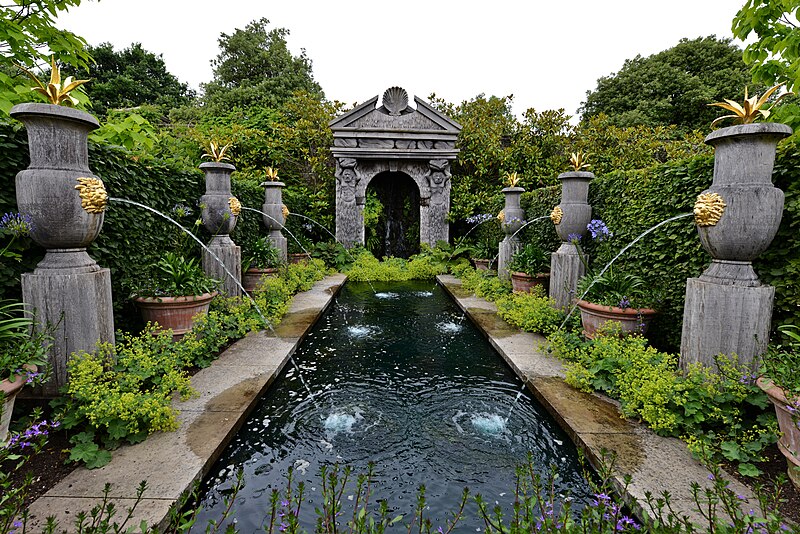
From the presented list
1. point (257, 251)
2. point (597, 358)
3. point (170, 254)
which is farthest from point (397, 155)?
point (597, 358)

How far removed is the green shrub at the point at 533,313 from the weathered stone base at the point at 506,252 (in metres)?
1.77

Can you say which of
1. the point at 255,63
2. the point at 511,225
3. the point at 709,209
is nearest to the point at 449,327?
the point at 511,225

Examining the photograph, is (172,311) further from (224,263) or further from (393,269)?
(393,269)

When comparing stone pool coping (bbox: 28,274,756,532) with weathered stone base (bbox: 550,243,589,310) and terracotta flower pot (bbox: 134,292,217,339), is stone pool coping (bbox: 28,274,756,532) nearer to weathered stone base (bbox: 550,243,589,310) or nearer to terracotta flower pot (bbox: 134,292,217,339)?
terracotta flower pot (bbox: 134,292,217,339)

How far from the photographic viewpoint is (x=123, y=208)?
3988 mm

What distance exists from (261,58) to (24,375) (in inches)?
1144

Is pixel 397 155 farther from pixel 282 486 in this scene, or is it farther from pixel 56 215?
pixel 282 486

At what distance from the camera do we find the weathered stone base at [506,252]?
7.92 metres

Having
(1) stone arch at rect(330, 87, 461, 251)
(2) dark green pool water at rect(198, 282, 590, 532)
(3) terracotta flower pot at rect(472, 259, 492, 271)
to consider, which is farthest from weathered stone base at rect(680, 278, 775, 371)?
(1) stone arch at rect(330, 87, 461, 251)

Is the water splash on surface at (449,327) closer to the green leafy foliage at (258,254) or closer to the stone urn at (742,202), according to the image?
the stone urn at (742,202)

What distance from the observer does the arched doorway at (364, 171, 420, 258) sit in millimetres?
13906

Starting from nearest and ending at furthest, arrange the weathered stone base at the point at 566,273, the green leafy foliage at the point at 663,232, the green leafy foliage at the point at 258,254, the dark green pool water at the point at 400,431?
the dark green pool water at the point at 400,431 → the green leafy foliage at the point at 663,232 → the weathered stone base at the point at 566,273 → the green leafy foliage at the point at 258,254

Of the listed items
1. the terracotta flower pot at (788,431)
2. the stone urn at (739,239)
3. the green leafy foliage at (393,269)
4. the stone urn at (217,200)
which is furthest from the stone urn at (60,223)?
the green leafy foliage at (393,269)

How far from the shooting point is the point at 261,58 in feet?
86.3
